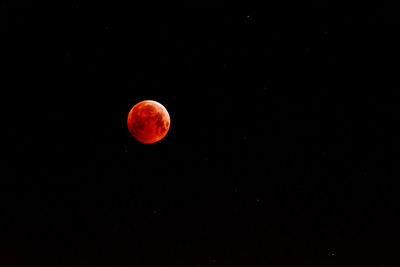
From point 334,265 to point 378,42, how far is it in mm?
1611

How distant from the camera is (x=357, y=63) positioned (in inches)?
107

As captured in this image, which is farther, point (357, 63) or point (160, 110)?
point (357, 63)

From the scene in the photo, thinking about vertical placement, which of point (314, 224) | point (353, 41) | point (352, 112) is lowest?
point (314, 224)

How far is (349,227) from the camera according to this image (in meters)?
2.76

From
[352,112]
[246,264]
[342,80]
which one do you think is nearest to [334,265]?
[246,264]

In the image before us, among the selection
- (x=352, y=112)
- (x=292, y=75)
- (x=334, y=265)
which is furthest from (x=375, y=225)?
(x=292, y=75)

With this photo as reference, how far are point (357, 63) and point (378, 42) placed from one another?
20cm

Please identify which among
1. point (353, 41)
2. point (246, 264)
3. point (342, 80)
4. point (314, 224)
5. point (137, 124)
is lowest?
point (246, 264)

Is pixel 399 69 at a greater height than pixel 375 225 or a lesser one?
greater

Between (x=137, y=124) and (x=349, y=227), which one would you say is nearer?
(x=137, y=124)

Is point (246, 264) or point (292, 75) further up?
point (292, 75)

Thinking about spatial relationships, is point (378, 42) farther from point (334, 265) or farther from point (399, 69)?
point (334, 265)

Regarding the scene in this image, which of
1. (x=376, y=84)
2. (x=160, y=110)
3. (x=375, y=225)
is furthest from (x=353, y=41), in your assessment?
(x=160, y=110)

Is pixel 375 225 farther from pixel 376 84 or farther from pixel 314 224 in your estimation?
pixel 376 84
